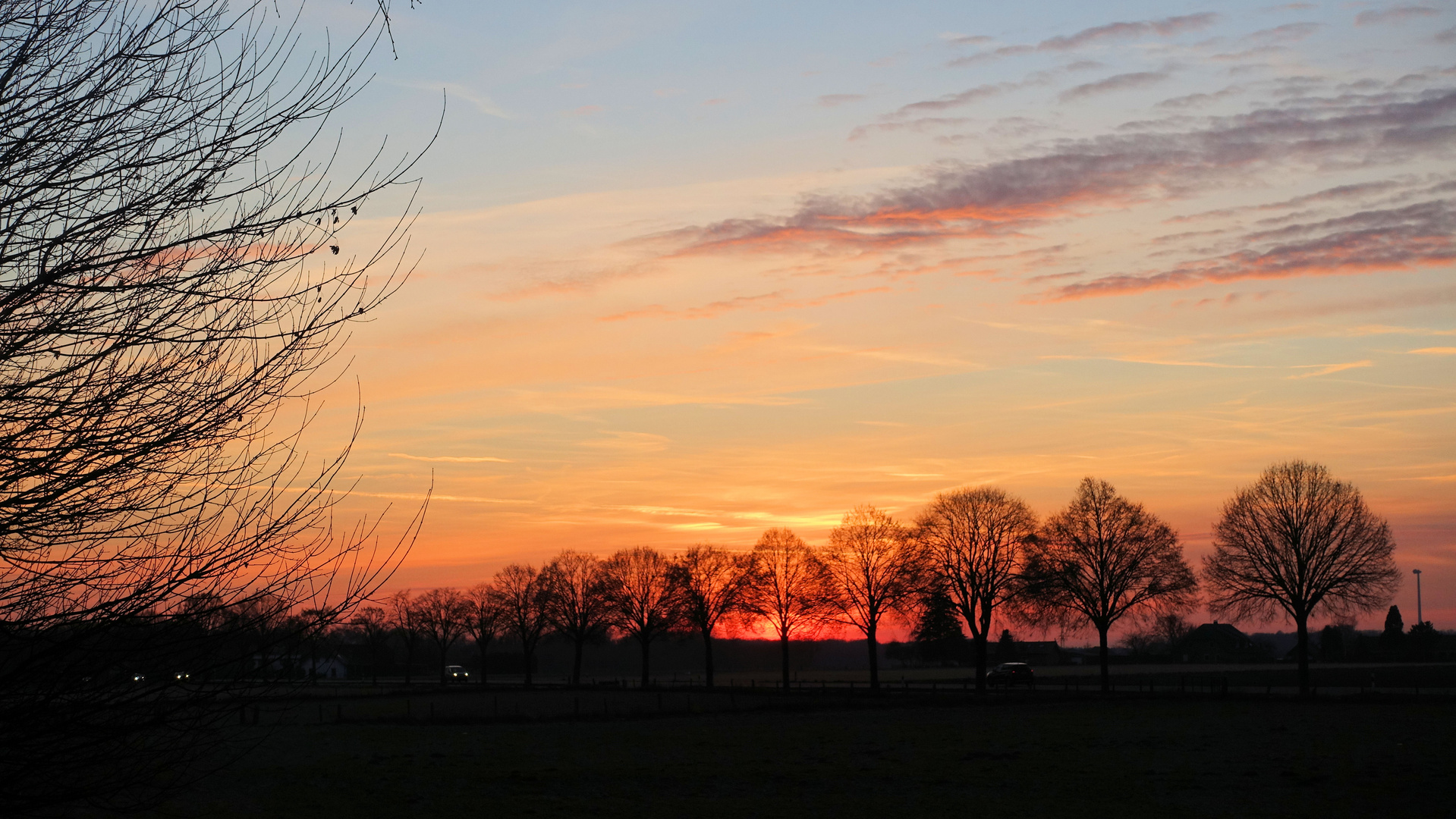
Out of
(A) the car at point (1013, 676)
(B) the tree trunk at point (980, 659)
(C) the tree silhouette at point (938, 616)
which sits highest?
(C) the tree silhouette at point (938, 616)

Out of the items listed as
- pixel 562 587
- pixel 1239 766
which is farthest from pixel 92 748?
pixel 562 587

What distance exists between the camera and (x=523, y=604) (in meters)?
106

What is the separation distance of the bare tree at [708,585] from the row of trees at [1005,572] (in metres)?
0.11

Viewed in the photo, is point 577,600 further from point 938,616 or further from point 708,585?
point 938,616

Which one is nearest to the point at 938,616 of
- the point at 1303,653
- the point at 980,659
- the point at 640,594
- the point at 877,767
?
the point at 980,659

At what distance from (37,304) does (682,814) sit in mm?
21453

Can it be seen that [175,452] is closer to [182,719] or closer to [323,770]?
[182,719]

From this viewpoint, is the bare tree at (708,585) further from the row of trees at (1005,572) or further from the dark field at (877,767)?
the dark field at (877,767)

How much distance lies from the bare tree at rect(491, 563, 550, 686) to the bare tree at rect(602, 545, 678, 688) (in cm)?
885

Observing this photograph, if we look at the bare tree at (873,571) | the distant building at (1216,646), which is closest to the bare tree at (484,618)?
the bare tree at (873,571)

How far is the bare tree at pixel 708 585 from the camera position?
85750 mm

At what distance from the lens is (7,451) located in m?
5.26

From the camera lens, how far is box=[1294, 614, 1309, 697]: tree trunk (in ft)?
179

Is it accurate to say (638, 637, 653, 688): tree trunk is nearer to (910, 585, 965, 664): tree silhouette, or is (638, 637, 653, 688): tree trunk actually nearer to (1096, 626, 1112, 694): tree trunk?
(910, 585, 965, 664): tree silhouette
